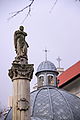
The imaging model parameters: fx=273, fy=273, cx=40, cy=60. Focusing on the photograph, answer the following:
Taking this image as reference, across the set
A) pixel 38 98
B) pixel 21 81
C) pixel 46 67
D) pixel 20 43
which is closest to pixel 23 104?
pixel 21 81

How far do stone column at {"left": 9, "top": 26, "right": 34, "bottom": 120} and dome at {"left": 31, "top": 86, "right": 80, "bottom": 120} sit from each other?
107 inches

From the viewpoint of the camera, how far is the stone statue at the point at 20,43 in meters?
6.73

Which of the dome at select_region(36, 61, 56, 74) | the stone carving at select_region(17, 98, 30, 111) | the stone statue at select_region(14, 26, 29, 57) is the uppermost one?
the dome at select_region(36, 61, 56, 74)

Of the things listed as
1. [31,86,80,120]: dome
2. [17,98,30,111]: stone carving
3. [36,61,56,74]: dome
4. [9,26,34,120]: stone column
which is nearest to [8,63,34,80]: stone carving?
[9,26,34,120]: stone column

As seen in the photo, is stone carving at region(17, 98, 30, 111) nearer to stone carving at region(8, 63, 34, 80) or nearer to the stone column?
the stone column

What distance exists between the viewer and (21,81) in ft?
20.9

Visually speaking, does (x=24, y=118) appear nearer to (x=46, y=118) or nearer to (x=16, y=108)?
(x=16, y=108)

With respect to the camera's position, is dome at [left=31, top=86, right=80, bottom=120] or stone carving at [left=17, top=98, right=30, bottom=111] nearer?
stone carving at [left=17, top=98, right=30, bottom=111]

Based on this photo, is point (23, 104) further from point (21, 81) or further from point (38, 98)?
point (38, 98)

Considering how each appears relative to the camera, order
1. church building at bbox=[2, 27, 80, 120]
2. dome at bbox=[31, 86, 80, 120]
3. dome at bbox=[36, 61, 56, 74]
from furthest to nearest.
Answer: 1. dome at bbox=[36, 61, 56, 74]
2. dome at bbox=[31, 86, 80, 120]
3. church building at bbox=[2, 27, 80, 120]

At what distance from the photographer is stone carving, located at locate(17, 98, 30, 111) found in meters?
6.08

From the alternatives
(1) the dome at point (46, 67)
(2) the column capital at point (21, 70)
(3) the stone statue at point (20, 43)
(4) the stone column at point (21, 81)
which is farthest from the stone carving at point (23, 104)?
(1) the dome at point (46, 67)

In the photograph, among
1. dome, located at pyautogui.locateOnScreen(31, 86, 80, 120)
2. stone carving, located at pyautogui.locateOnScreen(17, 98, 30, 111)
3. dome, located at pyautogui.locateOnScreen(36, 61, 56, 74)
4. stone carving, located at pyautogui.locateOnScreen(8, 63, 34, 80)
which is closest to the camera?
stone carving, located at pyautogui.locateOnScreen(17, 98, 30, 111)

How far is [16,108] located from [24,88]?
49 cm
